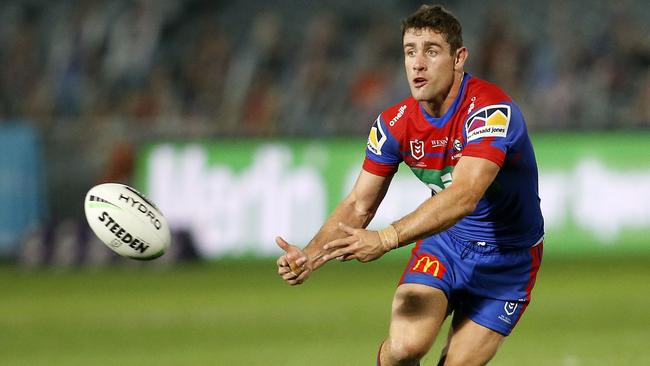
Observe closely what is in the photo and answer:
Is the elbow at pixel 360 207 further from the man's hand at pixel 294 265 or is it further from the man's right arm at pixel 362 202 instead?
the man's hand at pixel 294 265

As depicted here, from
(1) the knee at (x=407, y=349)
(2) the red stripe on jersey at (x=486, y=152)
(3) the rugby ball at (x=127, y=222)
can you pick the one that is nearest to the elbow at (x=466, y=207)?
(2) the red stripe on jersey at (x=486, y=152)

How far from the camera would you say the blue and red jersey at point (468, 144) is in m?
7.43

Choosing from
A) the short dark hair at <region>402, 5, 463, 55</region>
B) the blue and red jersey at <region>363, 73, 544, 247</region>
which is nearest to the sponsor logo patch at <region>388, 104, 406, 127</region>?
the blue and red jersey at <region>363, 73, 544, 247</region>

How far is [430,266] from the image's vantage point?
8.04 meters

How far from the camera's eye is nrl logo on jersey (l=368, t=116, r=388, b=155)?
8.02m

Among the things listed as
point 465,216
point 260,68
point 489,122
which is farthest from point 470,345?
point 260,68

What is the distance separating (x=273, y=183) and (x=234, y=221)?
2.64 ft

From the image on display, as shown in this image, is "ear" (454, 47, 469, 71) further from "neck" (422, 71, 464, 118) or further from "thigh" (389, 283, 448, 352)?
"thigh" (389, 283, 448, 352)

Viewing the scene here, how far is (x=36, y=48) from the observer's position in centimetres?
2258

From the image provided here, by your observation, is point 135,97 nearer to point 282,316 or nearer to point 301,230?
point 301,230

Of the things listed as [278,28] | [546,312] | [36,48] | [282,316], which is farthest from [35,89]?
[546,312]

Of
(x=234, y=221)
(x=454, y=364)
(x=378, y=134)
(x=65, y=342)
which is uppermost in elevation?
(x=378, y=134)

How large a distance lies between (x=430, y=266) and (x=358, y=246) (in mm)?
1495

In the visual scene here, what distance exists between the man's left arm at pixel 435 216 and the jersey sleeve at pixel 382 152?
0.85 metres
